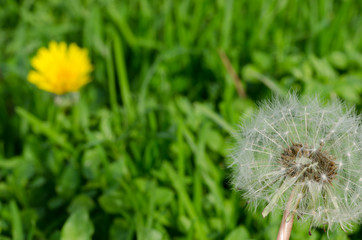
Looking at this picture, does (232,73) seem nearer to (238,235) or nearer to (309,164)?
(238,235)

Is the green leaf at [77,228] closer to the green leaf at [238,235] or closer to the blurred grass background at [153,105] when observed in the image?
the blurred grass background at [153,105]

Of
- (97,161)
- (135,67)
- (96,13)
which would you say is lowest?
(97,161)

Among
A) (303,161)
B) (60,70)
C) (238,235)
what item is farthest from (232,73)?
(303,161)

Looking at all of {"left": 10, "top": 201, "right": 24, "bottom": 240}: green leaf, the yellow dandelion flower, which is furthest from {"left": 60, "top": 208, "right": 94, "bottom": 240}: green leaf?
the yellow dandelion flower

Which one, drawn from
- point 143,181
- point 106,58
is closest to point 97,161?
point 143,181

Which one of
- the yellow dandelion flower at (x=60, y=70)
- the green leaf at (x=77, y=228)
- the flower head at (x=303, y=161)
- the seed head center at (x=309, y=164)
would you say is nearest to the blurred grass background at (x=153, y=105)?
the green leaf at (x=77, y=228)

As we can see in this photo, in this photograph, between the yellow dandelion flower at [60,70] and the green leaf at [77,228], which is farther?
the yellow dandelion flower at [60,70]

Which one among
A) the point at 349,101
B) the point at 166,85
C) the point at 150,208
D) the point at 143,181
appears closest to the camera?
the point at 150,208

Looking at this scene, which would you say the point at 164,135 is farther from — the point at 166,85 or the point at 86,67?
the point at 86,67
